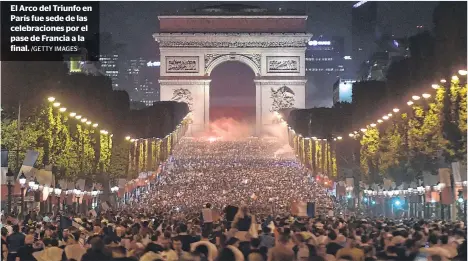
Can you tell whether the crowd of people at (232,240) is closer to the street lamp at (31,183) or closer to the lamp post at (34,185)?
the street lamp at (31,183)

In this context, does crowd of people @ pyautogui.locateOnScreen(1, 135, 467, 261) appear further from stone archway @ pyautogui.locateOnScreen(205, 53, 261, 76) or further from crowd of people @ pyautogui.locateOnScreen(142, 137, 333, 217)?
stone archway @ pyautogui.locateOnScreen(205, 53, 261, 76)

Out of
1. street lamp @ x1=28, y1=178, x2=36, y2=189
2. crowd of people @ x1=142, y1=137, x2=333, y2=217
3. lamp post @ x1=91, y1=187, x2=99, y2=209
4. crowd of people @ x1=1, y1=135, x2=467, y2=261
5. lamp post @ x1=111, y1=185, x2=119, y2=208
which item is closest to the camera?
crowd of people @ x1=1, y1=135, x2=467, y2=261

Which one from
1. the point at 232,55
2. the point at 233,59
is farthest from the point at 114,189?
the point at 233,59

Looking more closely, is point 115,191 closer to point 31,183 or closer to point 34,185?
point 34,185

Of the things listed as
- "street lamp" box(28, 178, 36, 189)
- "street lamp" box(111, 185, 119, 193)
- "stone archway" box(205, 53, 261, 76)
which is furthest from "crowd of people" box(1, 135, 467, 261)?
"stone archway" box(205, 53, 261, 76)

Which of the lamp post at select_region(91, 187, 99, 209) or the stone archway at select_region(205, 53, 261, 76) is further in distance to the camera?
the stone archway at select_region(205, 53, 261, 76)

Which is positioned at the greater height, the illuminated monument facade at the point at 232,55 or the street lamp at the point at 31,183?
the illuminated monument facade at the point at 232,55


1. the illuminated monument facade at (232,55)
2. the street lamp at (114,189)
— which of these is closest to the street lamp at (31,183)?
the street lamp at (114,189)

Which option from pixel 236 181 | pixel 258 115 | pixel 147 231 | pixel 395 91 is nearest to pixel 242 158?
pixel 236 181

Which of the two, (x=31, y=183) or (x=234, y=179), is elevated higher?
(x=31, y=183)
